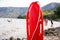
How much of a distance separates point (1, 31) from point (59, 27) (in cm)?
60

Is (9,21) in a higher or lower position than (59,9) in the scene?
lower

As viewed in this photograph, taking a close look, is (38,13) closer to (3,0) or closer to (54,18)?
(54,18)

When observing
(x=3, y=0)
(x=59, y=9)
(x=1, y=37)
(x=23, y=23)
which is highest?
(x=3, y=0)

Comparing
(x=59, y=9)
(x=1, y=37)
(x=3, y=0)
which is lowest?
(x=1, y=37)

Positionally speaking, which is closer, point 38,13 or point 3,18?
point 38,13

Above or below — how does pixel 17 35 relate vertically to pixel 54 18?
below

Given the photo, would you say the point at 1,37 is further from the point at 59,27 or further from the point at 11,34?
the point at 59,27

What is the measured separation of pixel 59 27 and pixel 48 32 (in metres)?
0.13

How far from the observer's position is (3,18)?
1.53 meters

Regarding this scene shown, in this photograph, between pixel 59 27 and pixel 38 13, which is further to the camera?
pixel 59 27

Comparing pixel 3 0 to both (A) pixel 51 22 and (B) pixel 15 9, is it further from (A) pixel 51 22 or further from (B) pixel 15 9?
(A) pixel 51 22

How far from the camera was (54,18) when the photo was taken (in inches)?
60.1

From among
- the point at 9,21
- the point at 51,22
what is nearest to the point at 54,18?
the point at 51,22

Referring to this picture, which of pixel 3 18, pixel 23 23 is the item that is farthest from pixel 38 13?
pixel 3 18
